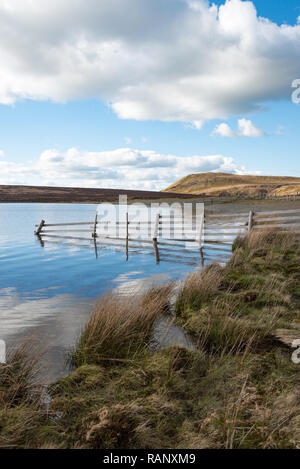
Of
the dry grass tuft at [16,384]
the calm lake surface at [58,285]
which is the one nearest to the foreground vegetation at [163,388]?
the dry grass tuft at [16,384]

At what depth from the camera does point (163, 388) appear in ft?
12.2

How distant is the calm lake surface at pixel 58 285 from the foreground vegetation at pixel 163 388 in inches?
25.7

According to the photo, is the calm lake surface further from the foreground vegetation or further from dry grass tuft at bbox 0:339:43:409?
the foreground vegetation

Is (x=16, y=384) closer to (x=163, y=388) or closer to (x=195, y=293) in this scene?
(x=163, y=388)

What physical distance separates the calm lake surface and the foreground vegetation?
0.65 m

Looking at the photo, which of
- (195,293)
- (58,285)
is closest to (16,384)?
(195,293)

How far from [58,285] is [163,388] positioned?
8.03 metres

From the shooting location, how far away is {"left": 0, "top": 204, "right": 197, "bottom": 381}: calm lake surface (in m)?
6.11

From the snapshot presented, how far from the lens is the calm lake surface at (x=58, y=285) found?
6105 millimetres

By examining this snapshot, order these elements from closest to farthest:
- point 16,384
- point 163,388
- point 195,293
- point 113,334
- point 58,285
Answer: point 16,384, point 163,388, point 113,334, point 195,293, point 58,285

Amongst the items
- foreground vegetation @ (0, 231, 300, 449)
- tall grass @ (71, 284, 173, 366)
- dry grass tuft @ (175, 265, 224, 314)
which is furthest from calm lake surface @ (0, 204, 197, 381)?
dry grass tuft @ (175, 265, 224, 314)

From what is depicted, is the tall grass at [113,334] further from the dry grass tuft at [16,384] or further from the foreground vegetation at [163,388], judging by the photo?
the dry grass tuft at [16,384]
